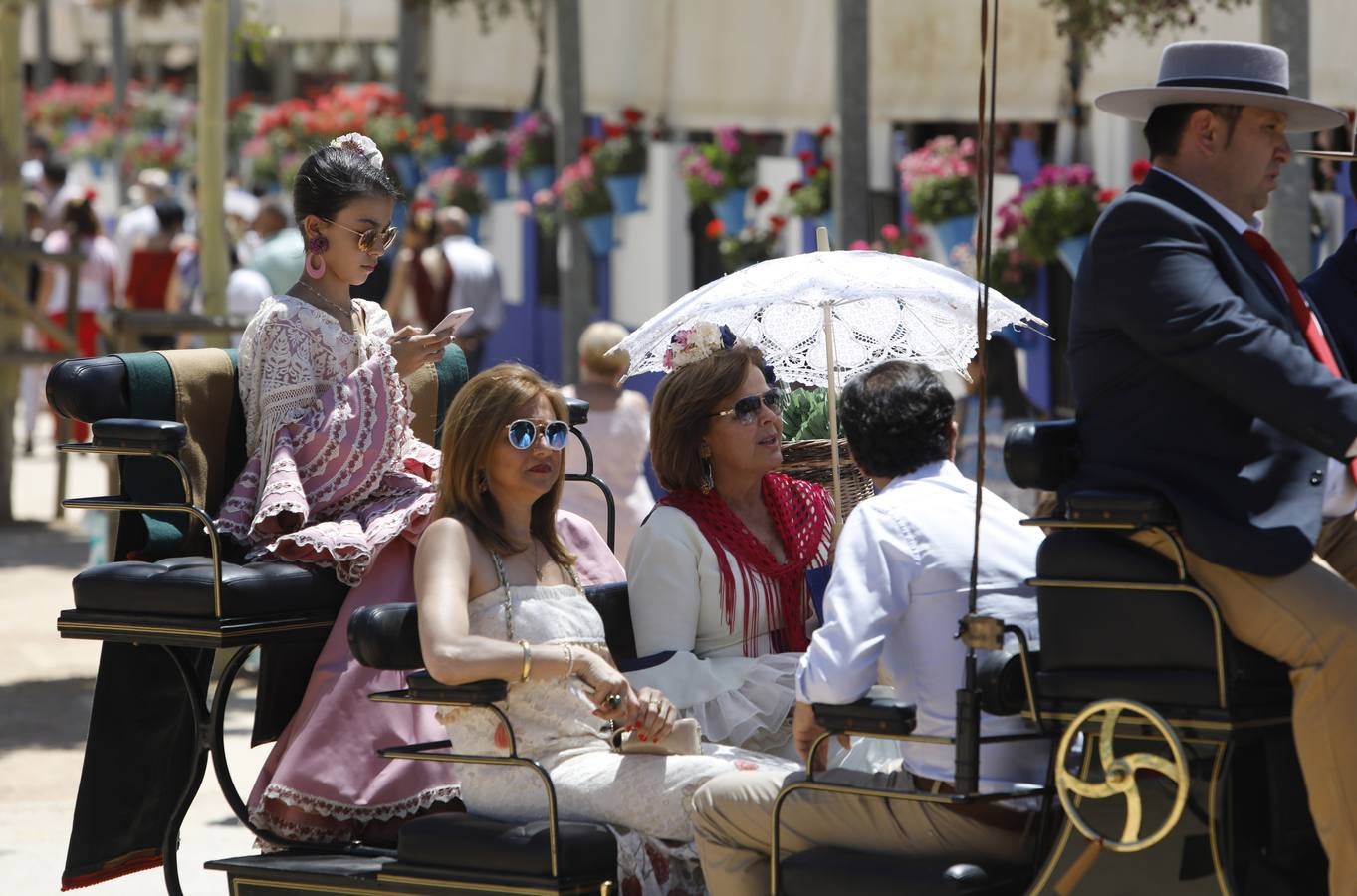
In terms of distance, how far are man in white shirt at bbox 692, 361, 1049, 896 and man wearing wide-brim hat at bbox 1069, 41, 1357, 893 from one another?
0.31 m

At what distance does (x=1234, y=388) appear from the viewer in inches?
153

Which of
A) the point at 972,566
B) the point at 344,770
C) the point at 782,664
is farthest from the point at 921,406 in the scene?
the point at 344,770

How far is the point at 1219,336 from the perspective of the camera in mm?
3881

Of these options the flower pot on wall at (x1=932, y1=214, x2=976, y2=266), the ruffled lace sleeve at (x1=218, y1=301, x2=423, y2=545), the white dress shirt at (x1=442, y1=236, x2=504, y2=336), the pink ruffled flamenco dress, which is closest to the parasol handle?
the pink ruffled flamenco dress

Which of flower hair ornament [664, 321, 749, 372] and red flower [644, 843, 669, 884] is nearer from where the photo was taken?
red flower [644, 843, 669, 884]

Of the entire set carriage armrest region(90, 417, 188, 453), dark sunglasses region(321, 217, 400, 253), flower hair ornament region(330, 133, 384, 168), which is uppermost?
flower hair ornament region(330, 133, 384, 168)

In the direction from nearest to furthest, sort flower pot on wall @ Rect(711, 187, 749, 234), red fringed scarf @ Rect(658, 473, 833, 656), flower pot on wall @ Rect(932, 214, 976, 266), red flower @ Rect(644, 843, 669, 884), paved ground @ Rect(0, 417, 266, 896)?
1. red flower @ Rect(644, 843, 669, 884)
2. red fringed scarf @ Rect(658, 473, 833, 656)
3. paved ground @ Rect(0, 417, 266, 896)
4. flower pot on wall @ Rect(932, 214, 976, 266)
5. flower pot on wall @ Rect(711, 187, 749, 234)

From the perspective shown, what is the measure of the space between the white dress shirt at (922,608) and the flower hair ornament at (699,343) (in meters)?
1.21

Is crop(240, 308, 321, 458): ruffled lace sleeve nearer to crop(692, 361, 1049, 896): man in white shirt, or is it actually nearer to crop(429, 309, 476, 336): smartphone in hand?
crop(429, 309, 476, 336): smartphone in hand

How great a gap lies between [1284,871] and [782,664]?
5.04 feet

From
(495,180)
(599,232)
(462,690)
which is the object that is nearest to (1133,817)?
(462,690)

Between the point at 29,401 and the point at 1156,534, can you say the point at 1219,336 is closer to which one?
the point at 1156,534

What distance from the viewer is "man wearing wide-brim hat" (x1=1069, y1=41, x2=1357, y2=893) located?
12.5ft

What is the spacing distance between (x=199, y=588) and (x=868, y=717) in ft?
6.53
